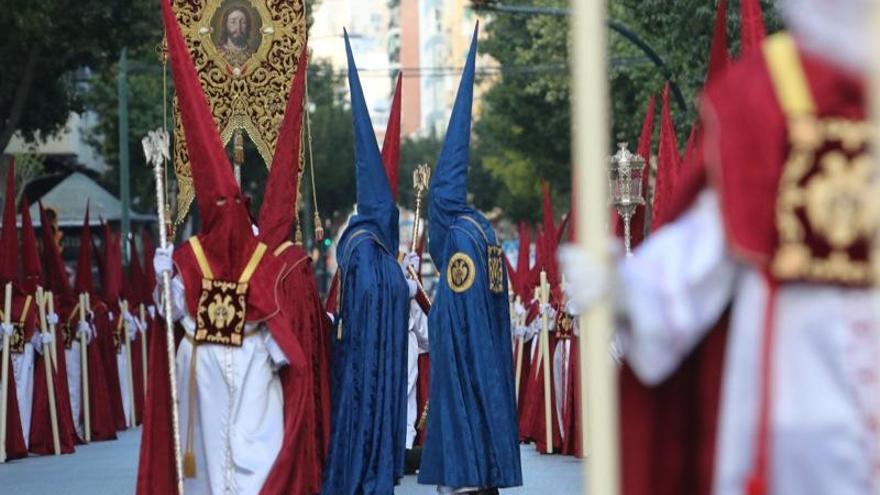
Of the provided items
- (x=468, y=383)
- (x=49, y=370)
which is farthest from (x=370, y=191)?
(x=49, y=370)

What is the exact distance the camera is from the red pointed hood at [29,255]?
21203 millimetres

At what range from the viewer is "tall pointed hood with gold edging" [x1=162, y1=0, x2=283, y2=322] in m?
11.7

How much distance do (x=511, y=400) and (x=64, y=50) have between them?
14050 millimetres

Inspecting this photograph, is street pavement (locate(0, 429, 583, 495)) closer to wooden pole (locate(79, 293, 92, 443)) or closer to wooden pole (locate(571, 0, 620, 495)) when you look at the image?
wooden pole (locate(79, 293, 92, 443))

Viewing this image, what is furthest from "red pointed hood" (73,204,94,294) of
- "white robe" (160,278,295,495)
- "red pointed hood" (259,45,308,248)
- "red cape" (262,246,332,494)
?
"white robe" (160,278,295,495)

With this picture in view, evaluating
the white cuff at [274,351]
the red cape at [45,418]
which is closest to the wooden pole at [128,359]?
the red cape at [45,418]

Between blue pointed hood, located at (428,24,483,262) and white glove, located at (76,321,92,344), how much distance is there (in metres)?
10.3

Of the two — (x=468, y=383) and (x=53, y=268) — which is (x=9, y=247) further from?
(x=468, y=383)

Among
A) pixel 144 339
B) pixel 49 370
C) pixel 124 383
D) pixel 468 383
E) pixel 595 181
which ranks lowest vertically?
pixel 124 383

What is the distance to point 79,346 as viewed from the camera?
2380cm

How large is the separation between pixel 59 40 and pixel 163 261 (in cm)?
1509

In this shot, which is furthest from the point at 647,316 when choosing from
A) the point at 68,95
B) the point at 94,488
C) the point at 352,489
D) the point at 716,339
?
the point at 68,95

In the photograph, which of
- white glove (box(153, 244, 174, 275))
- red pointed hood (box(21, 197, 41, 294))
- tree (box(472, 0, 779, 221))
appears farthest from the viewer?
tree (box(472, 0, 779, 221))

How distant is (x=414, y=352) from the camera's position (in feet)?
60.3
